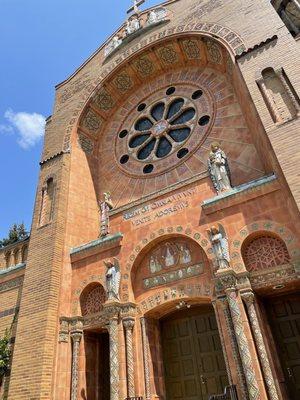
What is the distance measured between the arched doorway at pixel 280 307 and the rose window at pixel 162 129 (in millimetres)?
4697

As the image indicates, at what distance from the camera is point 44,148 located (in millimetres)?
12508

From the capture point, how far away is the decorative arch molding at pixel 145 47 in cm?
985

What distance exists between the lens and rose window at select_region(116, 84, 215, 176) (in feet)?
35.3

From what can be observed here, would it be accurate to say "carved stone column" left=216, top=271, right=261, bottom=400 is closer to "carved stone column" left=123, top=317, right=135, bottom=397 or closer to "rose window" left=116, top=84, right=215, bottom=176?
"carved stone column" left=123, top=317, right=135, bottom=397

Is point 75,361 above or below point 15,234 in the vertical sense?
below

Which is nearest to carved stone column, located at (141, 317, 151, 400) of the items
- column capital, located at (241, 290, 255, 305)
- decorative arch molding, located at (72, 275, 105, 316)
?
decorative arch molding, located at (72, 275, 105, 316)

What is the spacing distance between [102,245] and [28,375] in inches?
133

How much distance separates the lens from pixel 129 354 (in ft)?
24.8

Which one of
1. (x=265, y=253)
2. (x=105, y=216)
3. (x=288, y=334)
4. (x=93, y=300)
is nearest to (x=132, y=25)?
(x=105, y=216)

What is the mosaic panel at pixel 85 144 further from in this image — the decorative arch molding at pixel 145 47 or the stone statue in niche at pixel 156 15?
the stone statue in niche at pixel 156 15

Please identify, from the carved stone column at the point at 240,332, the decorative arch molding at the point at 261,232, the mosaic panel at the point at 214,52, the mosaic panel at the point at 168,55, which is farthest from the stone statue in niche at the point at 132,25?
the carved stone column at the point at 240,332

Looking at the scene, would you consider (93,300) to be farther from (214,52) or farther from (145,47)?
(145,47)

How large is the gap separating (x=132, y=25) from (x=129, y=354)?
11.7m

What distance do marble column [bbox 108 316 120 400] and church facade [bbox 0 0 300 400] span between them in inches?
1.1
